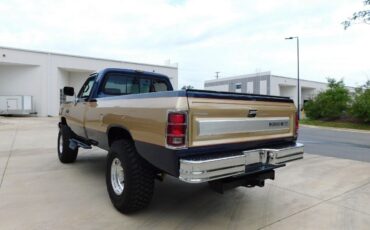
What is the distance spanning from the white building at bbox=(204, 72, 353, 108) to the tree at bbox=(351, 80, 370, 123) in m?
18.0

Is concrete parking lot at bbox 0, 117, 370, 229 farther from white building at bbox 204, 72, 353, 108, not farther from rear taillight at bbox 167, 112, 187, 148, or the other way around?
white building at bbox 204, 72, 353, 108

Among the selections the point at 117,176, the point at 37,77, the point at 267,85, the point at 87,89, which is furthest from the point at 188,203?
the point at 267,85

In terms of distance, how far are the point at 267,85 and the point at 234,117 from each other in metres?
45.8

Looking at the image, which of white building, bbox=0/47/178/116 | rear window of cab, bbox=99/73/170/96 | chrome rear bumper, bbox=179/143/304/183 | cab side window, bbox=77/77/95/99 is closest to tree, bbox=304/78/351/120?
white building, bbox=0/47/178/116

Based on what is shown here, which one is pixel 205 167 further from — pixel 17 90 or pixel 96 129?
pixel 17 90

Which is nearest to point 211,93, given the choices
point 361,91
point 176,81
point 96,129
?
point 96,129

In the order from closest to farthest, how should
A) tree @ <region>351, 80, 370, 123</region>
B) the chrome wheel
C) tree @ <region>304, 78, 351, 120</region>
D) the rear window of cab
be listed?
1. the chrome wheel
2. the rear window of cab
3. tree @ <region>351, 80, 370, 123</region>
4. tree @ <region>304, 78, 351, 120</region>

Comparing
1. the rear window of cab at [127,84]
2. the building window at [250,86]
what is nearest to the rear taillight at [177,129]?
the rear window of cab at [127,84]

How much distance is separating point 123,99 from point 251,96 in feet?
5.70

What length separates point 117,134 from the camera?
15.4 feet

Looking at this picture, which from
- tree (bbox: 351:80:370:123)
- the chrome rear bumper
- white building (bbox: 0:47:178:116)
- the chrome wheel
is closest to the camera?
the chrome rear bumper

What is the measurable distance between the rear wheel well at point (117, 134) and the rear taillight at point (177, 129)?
3.53 feet

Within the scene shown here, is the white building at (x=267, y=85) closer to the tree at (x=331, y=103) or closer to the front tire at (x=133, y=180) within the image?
the tree at (x=331, y=103)

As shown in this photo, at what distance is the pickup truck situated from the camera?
3.37m
